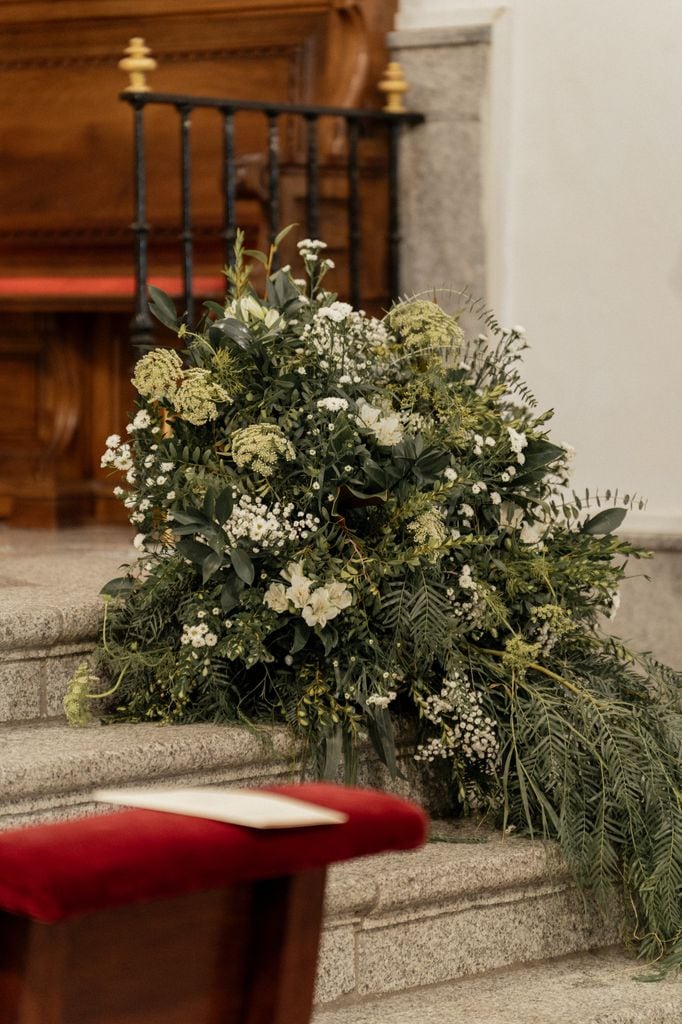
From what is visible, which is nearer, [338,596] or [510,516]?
[338,596]

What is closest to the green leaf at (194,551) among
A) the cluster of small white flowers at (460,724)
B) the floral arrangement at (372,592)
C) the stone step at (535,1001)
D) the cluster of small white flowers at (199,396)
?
the floral arrangement at (372,592)

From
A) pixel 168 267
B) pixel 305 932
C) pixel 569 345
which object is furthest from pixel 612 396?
pixel 305 932

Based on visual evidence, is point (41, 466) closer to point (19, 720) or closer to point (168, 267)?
point (168, 267)

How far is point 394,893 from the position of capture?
2498 mm

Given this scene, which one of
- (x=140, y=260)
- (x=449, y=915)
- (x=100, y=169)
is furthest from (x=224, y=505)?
(x=100, y=169)

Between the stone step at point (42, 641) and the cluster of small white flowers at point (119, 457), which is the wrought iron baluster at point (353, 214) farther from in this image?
the cluster of small white flowers at point (119, 457)

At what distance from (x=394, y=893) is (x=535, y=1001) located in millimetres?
273

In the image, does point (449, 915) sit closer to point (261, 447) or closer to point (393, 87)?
point (261, 447)

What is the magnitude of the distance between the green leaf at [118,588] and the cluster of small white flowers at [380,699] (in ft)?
1.74

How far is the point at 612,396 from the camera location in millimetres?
4199

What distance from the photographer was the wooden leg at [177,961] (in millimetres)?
1116

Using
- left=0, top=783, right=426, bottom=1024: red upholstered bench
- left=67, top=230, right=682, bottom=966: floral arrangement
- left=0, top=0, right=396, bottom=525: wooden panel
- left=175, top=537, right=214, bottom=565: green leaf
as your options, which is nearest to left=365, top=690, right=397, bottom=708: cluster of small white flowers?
left=67, top=230, right=682, bottom=966: floral arrangement

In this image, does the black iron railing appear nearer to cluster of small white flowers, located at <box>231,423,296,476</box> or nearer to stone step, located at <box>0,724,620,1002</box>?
cluster of small white flowers, located at <box>231,423,296,476</box>

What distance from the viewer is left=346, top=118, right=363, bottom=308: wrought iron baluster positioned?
413 cm
